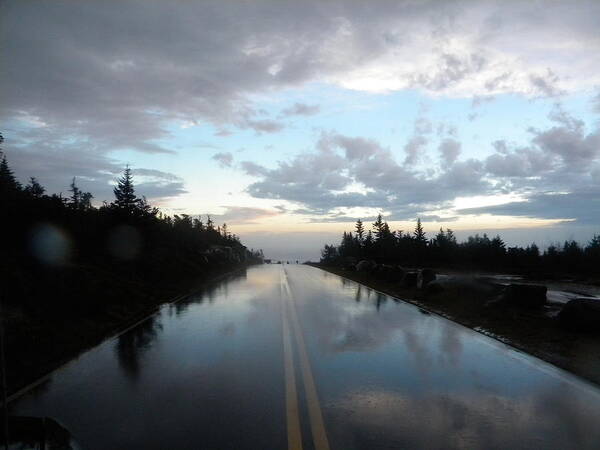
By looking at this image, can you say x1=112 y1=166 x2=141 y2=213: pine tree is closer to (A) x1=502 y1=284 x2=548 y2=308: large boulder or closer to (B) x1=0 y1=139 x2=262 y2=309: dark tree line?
(B) x1=0 y1=139 x2=262 y2=309: dark tree line

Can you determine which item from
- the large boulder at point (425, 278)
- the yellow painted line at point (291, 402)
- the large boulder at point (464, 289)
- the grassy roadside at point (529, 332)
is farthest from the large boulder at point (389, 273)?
the yellow painted line at point (291, 402)

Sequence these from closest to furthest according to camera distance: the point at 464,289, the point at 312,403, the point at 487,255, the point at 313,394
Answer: the point at 312,403
the point at 313,394
the point at 464,289
the point at 487,255

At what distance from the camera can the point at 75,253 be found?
21.9 meters

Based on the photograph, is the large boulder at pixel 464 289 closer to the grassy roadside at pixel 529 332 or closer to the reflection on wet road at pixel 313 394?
the grassy roadside at pixel 529 332

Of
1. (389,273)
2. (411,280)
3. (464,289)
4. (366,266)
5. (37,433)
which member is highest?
(366,266)

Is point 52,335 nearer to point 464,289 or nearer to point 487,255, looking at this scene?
point 464,289

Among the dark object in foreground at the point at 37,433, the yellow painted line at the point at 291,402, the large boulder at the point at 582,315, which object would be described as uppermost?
the large boulder at the point at 582,315

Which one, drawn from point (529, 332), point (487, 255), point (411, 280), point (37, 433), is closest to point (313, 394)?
point (37, 433)

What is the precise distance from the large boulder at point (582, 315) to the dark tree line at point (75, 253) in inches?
513

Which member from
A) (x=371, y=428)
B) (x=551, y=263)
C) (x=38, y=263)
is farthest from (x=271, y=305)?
(x=551, y=263)

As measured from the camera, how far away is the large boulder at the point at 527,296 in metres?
15.8

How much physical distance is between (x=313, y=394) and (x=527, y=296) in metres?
11.8

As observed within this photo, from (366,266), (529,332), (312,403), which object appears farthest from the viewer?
(366,266)

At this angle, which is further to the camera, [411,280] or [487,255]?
[487,255]
